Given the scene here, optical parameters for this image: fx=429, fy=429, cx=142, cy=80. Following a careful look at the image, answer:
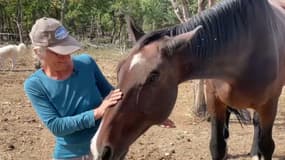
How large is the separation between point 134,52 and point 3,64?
10.6 m

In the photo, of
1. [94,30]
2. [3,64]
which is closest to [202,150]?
[3,64]

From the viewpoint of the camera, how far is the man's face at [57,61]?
7.13ft

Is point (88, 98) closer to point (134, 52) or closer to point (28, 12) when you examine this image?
point (134, 52)

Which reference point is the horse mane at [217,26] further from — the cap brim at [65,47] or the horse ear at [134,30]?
the cap brim at [65,47]

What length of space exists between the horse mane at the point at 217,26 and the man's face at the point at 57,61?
397 millimetres

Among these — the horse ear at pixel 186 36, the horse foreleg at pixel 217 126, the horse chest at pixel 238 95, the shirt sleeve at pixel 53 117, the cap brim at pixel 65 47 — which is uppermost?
the horse ear at pixel 186 36

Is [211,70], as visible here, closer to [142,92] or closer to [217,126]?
[142,92]

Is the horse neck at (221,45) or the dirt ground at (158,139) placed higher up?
the horse neck at (221,45)

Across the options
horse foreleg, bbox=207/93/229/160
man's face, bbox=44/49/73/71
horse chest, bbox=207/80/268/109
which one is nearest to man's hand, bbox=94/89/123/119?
man's face, bbox=44/49/73/71

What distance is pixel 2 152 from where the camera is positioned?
4316mm

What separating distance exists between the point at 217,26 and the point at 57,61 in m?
1.09

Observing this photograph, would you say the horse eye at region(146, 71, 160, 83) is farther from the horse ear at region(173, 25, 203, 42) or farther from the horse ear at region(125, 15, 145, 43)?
the horse ear at region(125, 15, 145, 43)

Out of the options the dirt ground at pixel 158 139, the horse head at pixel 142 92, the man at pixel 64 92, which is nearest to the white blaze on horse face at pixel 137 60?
the horse head at pixel 142 92

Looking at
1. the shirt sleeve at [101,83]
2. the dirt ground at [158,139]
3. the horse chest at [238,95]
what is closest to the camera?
the shirt sleeve at [101,83]
